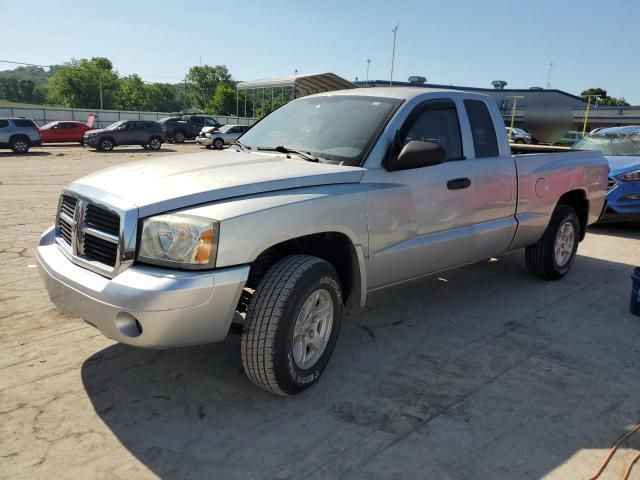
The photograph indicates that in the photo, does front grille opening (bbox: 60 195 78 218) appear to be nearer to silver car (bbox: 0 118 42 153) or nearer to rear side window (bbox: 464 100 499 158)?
rear side window (bbox: 464 100 499 158)

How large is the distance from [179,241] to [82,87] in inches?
4713

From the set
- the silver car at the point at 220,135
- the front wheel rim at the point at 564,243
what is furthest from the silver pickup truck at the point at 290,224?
the silver car at the point at 220,135

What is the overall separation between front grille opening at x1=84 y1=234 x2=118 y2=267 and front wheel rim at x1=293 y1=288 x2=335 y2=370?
1.08 m

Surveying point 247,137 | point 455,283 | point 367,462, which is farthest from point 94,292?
point 455,283

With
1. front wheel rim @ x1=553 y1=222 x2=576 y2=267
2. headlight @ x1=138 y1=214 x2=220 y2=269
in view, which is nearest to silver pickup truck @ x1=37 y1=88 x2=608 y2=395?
headlight @ x1=138 y1=214 x2=220 y2=269

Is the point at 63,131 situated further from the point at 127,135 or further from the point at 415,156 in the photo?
the point at 415,156

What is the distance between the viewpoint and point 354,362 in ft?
12.2

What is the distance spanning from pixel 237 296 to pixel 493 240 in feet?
8.95

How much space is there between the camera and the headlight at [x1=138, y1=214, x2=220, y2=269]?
2.73 metres

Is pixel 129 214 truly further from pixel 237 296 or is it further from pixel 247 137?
pixel 247 137

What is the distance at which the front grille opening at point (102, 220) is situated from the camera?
9.47 feet

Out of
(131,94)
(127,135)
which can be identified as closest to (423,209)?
(127,135)

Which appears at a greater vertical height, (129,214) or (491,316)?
(129,214)

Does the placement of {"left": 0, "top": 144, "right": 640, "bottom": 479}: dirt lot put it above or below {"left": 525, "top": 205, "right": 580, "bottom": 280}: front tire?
below
